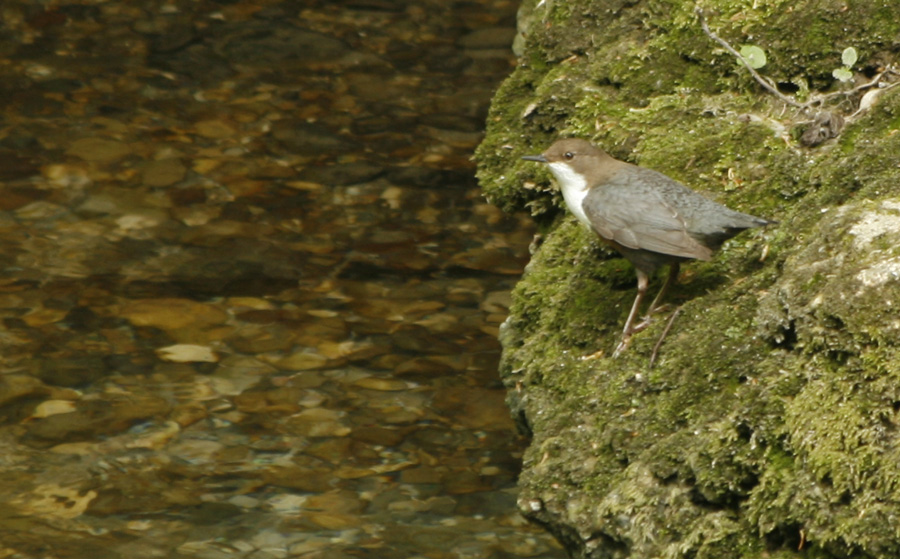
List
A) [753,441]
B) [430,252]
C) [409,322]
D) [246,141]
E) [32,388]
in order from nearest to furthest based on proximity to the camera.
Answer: [753,441]
[32,388]
[409,322]
[430,252]
[246,141]

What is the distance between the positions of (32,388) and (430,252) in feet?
9.26

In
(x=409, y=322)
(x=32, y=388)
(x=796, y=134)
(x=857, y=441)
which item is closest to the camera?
(x=857, y=441)

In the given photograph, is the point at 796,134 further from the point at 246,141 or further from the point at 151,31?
the point at 151,31

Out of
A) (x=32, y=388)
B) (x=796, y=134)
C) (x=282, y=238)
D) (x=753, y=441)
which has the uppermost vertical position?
(x=796, y=134)

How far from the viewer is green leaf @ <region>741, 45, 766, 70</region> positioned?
4.32 meters

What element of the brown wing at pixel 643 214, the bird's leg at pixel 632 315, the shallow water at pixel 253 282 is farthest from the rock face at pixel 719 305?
the shallow water at pixel 253 282

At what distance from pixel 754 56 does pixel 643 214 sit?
1060 millimetres

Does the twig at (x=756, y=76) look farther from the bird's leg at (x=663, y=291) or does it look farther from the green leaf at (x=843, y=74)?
the bird's leg at (x=663, y=291)

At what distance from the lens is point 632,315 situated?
3.71 m

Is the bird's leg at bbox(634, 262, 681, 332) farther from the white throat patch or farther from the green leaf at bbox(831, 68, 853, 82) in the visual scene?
the green leaf at bbox(831, 68, 853, 82)

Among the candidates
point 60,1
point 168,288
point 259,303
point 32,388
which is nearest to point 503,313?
point 259,303

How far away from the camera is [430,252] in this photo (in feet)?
25.1

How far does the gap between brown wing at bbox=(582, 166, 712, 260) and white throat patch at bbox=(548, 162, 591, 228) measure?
0.08 meters

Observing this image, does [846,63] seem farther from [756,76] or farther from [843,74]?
[756,76]
